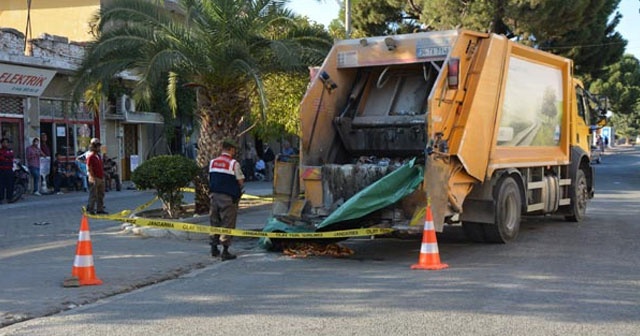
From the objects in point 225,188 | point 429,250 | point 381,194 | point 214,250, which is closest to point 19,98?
point 214,250

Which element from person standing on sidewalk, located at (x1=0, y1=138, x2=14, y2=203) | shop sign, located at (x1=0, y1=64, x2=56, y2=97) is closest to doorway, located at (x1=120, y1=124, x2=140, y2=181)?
shop sign, located at (x1=0, y1=64, x2=56, y2=97)

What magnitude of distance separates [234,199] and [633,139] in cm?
11653

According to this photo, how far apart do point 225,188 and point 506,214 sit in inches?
175

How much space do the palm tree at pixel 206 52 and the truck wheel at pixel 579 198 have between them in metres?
5.77

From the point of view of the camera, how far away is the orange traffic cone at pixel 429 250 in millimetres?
8922

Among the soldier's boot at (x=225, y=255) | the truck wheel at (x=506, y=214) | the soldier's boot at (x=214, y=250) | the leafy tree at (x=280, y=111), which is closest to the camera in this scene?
the soldier's boot at (x=225, y=255)

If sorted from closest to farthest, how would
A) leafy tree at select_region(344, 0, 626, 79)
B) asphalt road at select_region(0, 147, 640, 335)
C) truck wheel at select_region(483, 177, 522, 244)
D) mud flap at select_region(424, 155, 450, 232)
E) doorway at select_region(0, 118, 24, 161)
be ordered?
asphalt road at select_region(0, 147, 640, 335)
mud flap at select_region(424, 155, 450, 232)
truck wheel at select_region(483, 177, 522, 244)
doorway at select_region(0, 118, 24, 161)
leafy tree at select_region(344, 0, 626, 79)

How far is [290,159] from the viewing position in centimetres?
1085

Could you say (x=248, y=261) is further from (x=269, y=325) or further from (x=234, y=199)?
(x=269, y=325)

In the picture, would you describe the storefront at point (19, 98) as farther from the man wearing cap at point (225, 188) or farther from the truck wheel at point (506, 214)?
the truck wheel at point (506, 214)

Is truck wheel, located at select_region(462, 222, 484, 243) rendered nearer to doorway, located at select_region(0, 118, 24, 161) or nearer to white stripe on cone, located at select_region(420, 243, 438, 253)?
white stripe on cone, located at select_region(420, 243, 438, 253)

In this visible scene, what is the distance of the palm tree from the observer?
43.1 feet

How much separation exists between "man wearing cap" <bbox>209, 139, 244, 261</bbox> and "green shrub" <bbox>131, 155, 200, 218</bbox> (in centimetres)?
299

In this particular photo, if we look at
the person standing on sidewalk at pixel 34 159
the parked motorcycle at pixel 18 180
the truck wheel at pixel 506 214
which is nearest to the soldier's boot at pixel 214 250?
the truck wheel at pixel 506 214
